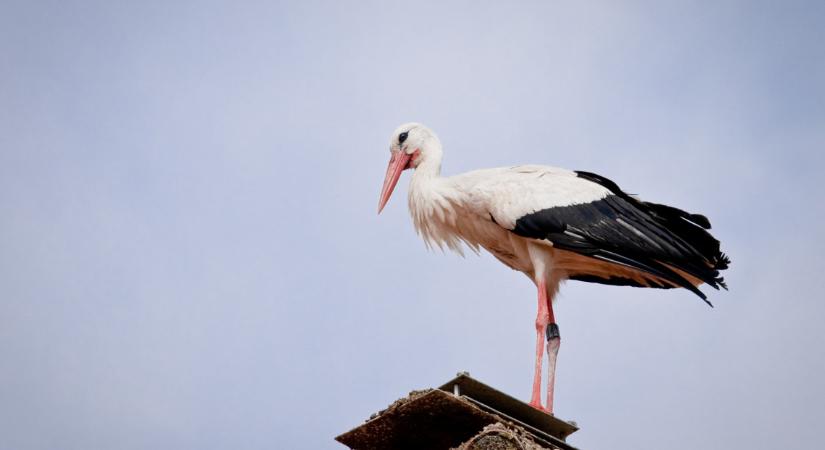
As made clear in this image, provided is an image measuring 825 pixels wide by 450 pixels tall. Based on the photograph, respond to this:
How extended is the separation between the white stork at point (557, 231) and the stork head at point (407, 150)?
1.34 feet

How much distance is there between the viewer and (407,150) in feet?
38.3

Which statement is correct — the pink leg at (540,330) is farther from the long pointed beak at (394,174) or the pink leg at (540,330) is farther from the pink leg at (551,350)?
the long pointed beak at (394,174)

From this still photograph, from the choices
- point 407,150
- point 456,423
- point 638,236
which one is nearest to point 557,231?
point 638,236

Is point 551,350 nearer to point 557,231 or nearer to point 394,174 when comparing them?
point 557,231

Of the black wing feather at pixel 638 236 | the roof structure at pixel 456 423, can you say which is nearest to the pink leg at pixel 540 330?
the black wing feather at pixel 638 236

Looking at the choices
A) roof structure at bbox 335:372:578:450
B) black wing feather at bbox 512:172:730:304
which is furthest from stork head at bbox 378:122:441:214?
roof structure at bbox 335:372:578:450

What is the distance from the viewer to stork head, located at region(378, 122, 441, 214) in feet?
38.1

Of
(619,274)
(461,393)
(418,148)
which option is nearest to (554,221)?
(619,274)

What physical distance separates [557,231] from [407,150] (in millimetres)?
2332

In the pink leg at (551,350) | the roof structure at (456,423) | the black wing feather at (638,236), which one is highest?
the black wing feather at (638,236)

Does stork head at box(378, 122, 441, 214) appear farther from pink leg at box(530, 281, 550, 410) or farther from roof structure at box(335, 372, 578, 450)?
roof structure at box(335, 372, 578, 450)

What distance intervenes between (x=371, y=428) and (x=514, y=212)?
11.3 feet

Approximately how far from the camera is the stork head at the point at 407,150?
1160 centimetres

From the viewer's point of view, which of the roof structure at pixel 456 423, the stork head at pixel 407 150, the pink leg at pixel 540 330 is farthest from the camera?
the stork head at pixel 407 150
